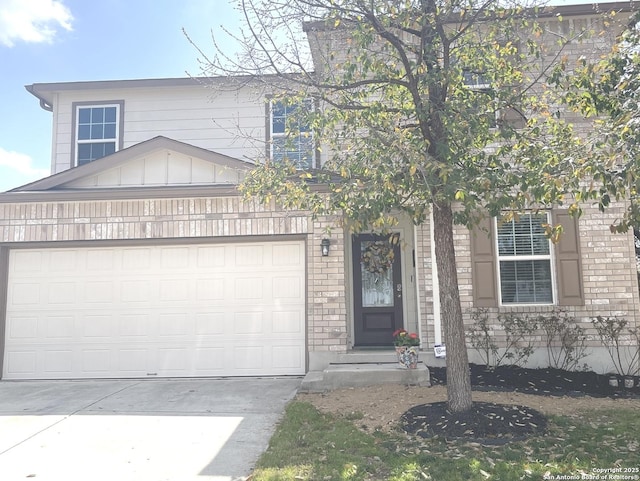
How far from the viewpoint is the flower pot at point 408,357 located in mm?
7383

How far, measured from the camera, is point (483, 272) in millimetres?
8430

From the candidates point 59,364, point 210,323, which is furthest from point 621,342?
point 59,364

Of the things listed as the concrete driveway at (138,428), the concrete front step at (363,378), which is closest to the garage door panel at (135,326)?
the concrete driveway at (138,428)

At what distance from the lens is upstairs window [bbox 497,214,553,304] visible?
844 cm

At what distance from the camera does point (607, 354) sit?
8102mm

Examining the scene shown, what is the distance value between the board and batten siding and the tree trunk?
6212mm

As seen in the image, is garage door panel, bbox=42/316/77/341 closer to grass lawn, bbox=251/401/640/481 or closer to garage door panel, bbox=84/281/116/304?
garage door panel, bbox=84/281/116/304

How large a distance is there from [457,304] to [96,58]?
32.2 feet

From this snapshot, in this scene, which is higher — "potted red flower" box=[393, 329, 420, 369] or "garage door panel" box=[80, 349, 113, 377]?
"potted red flower" box=[393, 329, 420, 369]

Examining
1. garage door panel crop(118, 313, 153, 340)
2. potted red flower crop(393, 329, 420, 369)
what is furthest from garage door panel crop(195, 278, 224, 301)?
potted red flower crop(393, 329, 420, 369)

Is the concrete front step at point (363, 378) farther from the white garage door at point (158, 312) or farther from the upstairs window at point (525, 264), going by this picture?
the upstairs window at point (525, 264)

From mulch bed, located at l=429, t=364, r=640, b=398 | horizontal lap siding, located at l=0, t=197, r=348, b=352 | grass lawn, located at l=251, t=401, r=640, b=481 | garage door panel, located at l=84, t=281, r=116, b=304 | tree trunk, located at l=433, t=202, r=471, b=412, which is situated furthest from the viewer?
garage door panel, located at l=84, t=281, r=116, b=304

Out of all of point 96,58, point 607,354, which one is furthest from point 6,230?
point 607,354

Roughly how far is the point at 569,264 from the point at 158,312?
7127 millimetres
